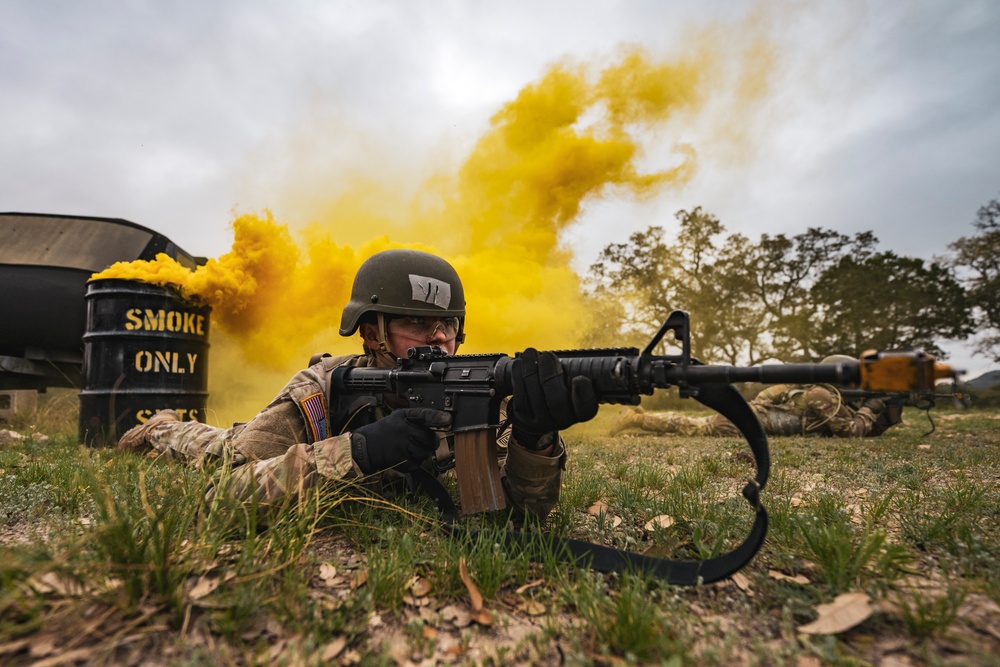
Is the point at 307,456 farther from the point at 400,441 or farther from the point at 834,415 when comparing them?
the point at 834,415

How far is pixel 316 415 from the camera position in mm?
2996

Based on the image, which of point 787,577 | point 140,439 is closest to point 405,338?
point 787,577

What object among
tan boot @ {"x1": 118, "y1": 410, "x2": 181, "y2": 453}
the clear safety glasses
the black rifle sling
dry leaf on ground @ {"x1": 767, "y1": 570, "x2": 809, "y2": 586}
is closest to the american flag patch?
the clear safety glasses

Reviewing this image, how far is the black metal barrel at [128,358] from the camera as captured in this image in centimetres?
588

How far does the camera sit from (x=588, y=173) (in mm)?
9742

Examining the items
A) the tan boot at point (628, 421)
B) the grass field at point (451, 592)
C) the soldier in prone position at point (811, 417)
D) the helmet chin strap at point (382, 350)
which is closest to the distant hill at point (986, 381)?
the soldier in prone position at point (811, 417)

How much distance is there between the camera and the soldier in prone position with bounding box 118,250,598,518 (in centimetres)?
236

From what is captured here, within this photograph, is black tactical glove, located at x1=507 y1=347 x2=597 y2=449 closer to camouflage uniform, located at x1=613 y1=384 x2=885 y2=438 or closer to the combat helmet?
the combat helmet

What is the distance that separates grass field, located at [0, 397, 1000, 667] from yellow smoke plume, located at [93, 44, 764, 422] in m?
5.61

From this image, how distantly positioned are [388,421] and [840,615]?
1.94 meters

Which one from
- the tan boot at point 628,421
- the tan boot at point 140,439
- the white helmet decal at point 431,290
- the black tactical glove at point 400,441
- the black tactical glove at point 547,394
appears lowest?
the tan boot at point 628,421

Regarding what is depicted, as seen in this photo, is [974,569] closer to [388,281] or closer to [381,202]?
[388,281]

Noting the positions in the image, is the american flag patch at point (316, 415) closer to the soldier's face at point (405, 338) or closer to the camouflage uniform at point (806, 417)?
the soldier's face at point (405, 338)

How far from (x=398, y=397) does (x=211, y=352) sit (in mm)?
6720
